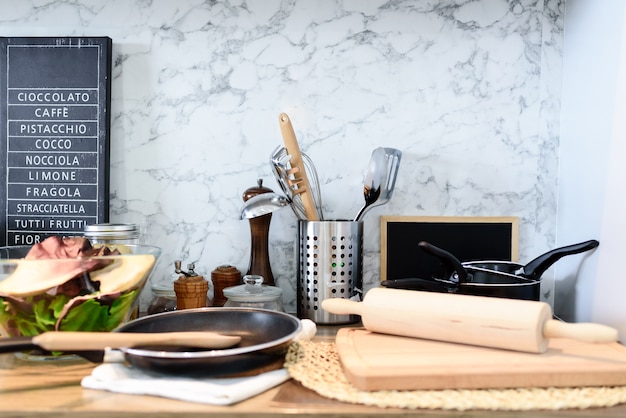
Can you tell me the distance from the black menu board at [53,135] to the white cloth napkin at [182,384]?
0.51 metres

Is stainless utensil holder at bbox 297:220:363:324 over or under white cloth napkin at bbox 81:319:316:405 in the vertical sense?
over

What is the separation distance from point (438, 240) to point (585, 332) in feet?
1.62

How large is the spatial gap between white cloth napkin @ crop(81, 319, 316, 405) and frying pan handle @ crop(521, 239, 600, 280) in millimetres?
504

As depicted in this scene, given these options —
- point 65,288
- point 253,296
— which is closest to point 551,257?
point 253,296

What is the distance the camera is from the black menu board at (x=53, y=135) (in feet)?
3.72

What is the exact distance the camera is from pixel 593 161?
3.15 ft

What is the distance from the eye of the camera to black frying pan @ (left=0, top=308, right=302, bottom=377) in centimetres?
65

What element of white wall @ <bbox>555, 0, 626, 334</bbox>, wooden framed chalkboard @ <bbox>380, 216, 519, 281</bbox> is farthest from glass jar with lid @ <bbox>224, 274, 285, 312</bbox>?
white wall @ <bbox>555, 0, 626, 334</bbox>

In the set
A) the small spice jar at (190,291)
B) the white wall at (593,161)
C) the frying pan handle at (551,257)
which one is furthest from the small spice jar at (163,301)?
the white wall at (593,161)

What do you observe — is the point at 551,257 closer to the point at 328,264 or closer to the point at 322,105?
the point at 328,264

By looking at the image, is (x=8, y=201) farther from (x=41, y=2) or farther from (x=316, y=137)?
(x=316, y=137)

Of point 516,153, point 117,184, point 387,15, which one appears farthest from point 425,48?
point 117,184

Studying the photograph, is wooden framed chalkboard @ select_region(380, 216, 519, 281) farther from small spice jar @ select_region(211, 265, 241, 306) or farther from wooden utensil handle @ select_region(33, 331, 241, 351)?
wooden utensil handle @ select_region(33, 331, 241, 351)

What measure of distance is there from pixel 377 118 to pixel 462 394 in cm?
64
